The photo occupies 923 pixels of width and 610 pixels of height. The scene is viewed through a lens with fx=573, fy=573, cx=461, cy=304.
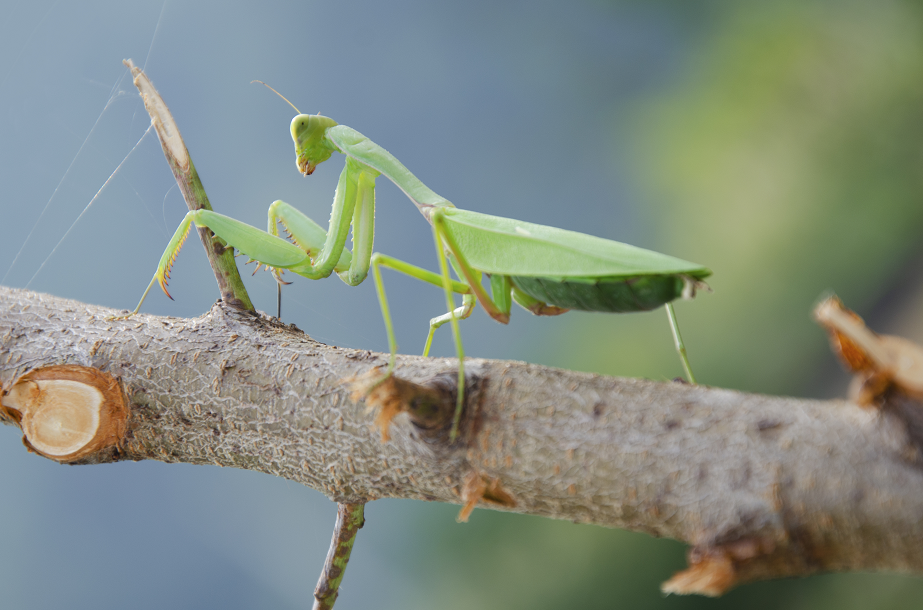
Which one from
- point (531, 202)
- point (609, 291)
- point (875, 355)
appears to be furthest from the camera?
point (531, 202)

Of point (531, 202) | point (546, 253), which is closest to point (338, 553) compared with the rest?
point (546, 253)

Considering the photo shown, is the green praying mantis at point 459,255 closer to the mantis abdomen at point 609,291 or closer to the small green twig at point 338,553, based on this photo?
the mantis abdomen at point 609,291

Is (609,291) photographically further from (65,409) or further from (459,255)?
(65,409)

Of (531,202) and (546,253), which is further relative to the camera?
(531,202)

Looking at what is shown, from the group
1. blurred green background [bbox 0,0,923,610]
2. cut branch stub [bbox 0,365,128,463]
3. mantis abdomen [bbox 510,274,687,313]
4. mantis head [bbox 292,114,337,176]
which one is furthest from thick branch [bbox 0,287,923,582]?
blurred green background [bbox 0,0,923,610]

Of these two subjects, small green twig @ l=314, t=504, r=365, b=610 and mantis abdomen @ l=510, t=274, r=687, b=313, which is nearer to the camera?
mantis abdomen @ l=510, t=274, r=687, b=313

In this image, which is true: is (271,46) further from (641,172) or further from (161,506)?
(161,506)

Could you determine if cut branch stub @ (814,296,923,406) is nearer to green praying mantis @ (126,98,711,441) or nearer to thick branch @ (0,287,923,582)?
thick branch @ (0,287,923,582)
